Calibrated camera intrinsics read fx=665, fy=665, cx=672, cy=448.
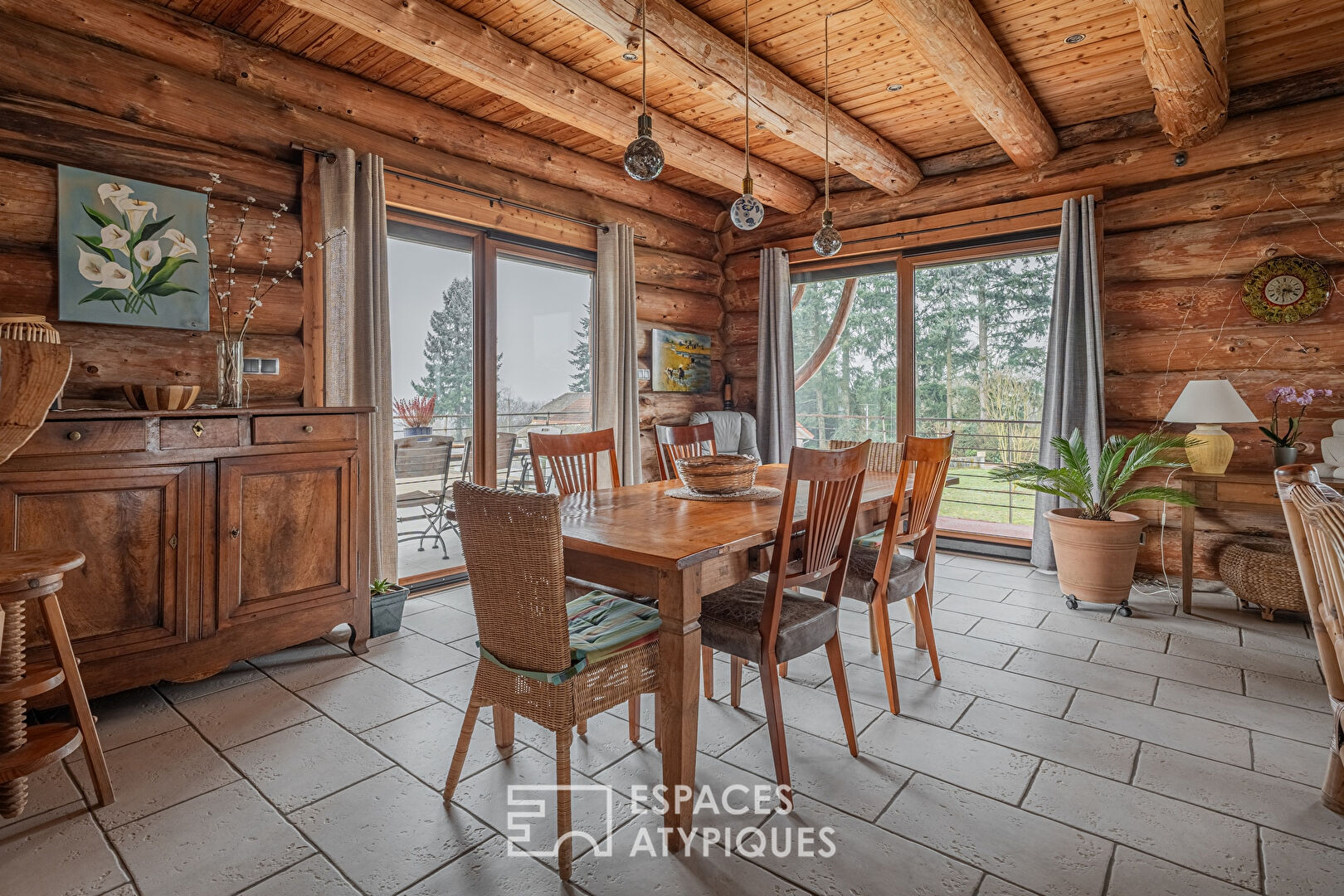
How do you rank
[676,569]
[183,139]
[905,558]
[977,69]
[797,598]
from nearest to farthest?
[676,569], [797,598], [905,558], [183,139], [977,69]

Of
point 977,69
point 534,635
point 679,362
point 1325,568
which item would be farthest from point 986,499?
point 534,635

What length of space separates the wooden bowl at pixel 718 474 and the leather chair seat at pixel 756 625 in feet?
1.58

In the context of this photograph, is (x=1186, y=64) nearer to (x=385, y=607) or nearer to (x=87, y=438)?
(x=385, y=607)

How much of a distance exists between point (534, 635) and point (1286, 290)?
4.44 metres

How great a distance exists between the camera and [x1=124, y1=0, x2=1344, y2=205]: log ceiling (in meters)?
2.86

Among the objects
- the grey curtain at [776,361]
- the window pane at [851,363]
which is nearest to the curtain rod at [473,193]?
the grey curtain at [776,361]

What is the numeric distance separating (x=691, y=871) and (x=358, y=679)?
5.62ft

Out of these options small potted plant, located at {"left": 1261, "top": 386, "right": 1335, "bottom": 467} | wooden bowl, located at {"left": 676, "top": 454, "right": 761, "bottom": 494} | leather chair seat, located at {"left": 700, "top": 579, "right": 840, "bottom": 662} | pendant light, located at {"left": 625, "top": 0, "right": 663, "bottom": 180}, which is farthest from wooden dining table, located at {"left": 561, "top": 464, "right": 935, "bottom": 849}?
small potted plant, located at {"left": 1261, "top": 386, "right": 1335, "bottom": 467}

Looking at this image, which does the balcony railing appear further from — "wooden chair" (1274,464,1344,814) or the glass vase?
the glass vase

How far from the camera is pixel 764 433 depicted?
219 inches

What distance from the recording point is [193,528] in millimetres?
2451

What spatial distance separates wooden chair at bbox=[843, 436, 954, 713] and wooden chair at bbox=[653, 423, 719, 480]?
3.33 ft

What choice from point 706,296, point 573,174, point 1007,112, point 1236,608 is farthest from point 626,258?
point 1236,608

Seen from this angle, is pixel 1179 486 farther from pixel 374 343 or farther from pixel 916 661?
pixel 374 343
